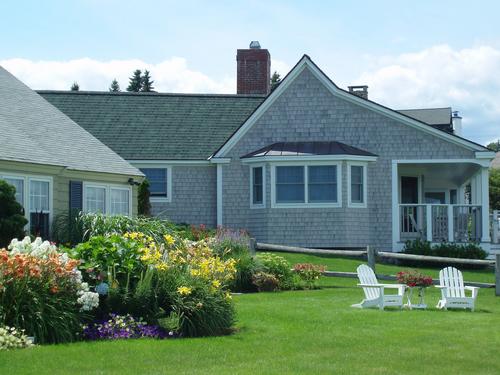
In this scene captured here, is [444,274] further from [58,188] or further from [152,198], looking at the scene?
[152,198]

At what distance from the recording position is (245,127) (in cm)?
2850

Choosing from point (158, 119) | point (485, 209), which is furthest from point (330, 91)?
point (158, 119)

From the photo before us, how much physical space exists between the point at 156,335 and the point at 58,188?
36.0 feet

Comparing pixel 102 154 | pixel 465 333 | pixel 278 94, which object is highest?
pixel 278 94

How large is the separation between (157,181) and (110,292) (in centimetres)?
1713

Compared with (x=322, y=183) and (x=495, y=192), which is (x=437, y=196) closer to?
(x=322, y=183)

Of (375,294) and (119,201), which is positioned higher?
(119,201)

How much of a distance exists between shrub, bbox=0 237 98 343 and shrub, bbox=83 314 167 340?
239 mm

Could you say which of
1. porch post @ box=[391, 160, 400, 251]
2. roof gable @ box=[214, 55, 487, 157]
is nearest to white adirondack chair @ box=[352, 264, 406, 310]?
porch post @ box=[391, 160, 400, 251]

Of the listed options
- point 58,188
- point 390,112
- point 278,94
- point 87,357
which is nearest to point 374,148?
point 390,112

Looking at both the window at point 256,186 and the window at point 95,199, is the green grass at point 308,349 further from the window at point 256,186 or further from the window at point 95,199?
the window at point 256,186

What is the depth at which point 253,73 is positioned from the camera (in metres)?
34.1

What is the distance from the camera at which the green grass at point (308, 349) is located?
981 cm

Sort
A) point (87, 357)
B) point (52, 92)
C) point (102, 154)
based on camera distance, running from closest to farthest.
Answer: point (87, 357), point (102, 154), point (52, 92)
